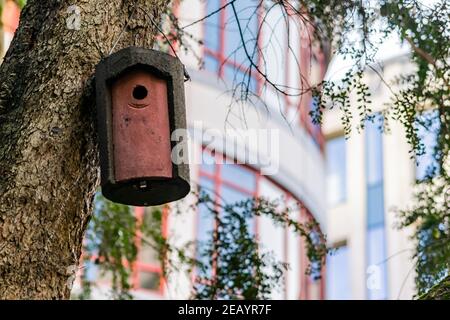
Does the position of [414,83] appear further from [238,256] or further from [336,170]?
[336,170]

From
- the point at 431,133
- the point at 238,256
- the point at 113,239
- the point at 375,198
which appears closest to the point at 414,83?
the point at 431,133

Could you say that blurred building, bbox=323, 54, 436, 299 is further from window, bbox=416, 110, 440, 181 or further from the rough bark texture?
the rough bark texture

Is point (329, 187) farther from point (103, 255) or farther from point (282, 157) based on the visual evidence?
point (103, 255)

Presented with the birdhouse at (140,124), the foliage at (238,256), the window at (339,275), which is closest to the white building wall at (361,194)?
the window at (339,275)

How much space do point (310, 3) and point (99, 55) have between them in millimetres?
2697

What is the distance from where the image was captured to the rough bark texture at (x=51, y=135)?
4.96m

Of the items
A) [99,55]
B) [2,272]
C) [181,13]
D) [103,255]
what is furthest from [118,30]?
[181,13]

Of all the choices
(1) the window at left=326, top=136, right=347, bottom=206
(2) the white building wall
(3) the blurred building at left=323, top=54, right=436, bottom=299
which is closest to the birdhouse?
(2) the white building wall

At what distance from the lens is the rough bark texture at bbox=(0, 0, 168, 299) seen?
496 cm

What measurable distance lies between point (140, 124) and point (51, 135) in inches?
17.9

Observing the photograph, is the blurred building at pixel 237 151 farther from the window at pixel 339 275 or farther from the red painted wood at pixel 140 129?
the window at pixel 339 275

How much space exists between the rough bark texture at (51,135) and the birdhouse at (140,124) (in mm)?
98

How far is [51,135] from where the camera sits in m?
5.21

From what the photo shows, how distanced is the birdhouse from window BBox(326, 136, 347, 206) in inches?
1036
